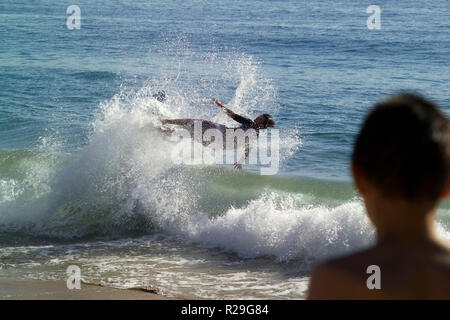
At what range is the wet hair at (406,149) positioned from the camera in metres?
1.22

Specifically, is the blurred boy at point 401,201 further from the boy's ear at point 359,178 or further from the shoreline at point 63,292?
the shoreline at point 63,292

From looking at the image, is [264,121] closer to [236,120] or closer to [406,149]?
[236,120]

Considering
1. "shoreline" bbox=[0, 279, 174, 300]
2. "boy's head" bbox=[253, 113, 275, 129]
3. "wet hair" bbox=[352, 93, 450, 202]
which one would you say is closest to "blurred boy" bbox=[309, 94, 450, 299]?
"wet hair" bbox=[352, 93, 450, 202]

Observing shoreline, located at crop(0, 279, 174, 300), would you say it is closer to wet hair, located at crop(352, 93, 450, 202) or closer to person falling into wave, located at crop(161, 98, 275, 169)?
person falling into wave, located at crop(161, 98, 275, 169)

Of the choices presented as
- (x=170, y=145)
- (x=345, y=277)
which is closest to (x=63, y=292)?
(x=170, y=145)

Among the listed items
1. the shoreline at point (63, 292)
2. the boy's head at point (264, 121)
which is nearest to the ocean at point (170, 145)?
the shoreline at point (63, 292)

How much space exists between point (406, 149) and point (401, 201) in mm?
103

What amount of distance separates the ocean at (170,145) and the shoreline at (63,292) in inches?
12.3

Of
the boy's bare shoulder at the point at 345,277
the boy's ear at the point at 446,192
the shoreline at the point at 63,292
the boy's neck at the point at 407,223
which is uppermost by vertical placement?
the boy's ear at the point at 446,192

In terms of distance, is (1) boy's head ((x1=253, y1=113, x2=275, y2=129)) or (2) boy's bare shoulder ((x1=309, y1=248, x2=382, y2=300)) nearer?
(2) boy's bare shoulder ((x1=309, y1=248, x2=382, y2=300))

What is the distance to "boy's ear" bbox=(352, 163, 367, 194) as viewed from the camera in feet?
4.21

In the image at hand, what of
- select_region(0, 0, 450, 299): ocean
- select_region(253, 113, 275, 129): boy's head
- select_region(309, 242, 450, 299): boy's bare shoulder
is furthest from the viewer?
select_region(253, 113, 275, 129): boy's head

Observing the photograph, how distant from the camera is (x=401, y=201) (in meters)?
1.24

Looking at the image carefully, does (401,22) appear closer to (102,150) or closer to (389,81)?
(389,81)
